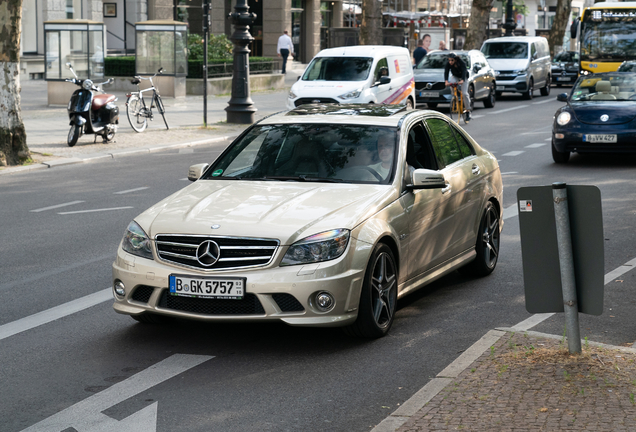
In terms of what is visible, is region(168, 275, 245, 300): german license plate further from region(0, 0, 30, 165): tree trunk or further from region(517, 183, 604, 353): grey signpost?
region(0, 0, 30, 165): tree trunk

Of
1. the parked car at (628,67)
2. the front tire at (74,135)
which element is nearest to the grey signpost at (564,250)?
the front tire at (74,135)

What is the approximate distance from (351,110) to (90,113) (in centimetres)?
1208

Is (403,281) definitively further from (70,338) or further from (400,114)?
(70,338)

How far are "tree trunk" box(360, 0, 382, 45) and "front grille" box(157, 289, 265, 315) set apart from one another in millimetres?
31935

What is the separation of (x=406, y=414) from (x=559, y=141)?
12.2 metres

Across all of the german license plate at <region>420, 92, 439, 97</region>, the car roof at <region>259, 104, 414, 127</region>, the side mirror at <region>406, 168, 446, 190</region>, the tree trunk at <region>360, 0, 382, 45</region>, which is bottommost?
the side mirror at <region>406, 168, 446, 190</region>

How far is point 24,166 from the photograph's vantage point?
16156 mm

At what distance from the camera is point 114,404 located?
17.1ft

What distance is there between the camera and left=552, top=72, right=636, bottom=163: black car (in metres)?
15.9

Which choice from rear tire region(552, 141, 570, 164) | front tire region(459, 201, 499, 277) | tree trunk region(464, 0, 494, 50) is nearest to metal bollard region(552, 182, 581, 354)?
front tire region(459, 201, 499, 277)

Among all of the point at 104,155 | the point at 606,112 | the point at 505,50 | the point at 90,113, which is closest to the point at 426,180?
the point at 606,112

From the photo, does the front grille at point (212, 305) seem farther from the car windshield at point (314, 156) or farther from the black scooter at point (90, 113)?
the black scooter at point (90, 113)

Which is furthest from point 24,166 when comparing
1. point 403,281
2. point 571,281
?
point 571,281

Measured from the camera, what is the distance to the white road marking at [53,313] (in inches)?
264
